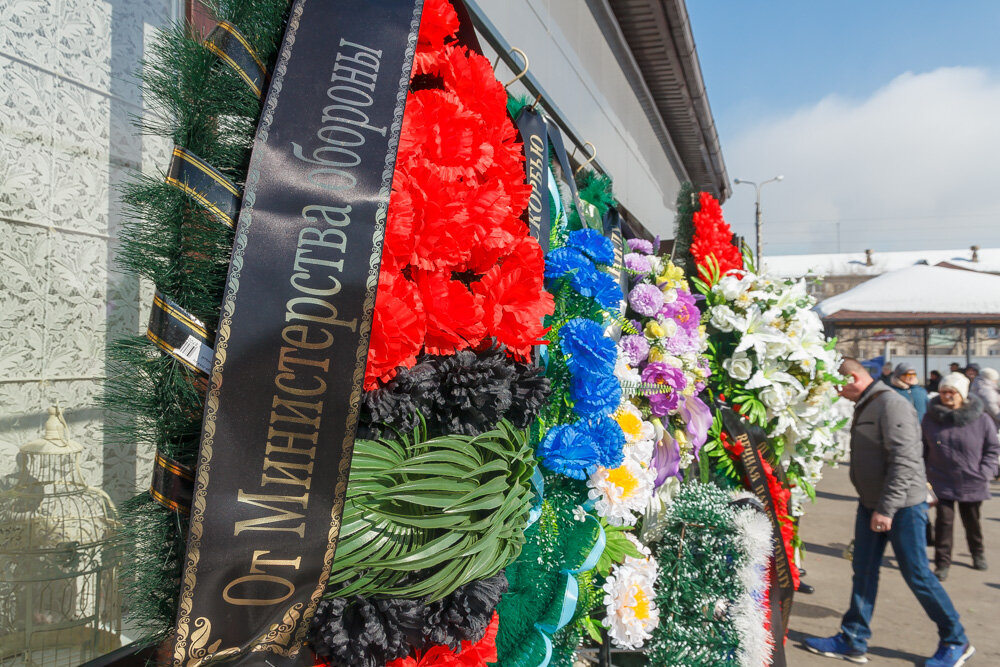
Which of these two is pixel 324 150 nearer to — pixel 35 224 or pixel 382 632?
pixel 382 632

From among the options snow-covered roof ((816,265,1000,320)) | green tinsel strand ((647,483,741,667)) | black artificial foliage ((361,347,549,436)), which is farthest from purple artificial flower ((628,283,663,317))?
snow-covered roof ((816,265,1000,320))

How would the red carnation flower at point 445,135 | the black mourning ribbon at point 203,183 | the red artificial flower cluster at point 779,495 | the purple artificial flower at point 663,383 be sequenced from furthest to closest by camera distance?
the red artificial flower cluster at point 779,495, the purple artificial flower at point 663,383, the red carnation flower at point 445,135, the black mourning ribbon at point 203,183

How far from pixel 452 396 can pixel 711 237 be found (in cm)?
282

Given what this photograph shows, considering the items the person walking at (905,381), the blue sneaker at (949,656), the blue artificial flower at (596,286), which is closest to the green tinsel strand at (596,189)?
the blue artificial flower at (596,286)

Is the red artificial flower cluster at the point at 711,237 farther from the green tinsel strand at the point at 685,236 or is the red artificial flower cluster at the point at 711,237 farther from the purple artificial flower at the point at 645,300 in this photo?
the purple artificial flower at the point at 645,300

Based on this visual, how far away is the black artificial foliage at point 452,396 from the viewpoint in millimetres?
944

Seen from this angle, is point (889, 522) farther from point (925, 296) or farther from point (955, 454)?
point (925, 296)

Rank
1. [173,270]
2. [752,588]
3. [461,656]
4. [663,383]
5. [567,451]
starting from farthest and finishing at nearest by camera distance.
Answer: [663,383]
[752,588]
[567,451]
[461,656]
[173,270]

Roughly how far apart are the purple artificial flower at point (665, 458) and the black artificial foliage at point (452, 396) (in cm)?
132

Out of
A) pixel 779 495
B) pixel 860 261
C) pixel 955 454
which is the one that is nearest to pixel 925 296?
pixel 955 454

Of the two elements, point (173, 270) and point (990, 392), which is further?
point (990, 392)

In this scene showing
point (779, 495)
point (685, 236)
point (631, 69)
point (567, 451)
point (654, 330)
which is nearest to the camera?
point (567, 451)

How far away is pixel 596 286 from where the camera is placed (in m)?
1.60

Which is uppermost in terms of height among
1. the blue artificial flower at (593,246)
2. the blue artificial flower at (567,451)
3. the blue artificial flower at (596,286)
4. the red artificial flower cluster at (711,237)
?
the red artificial flower cluster at (711,237)
